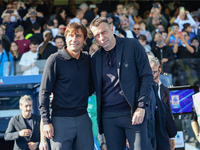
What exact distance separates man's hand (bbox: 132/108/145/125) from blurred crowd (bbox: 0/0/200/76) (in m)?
3.80

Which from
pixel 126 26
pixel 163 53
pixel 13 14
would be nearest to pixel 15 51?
pixel 13 14

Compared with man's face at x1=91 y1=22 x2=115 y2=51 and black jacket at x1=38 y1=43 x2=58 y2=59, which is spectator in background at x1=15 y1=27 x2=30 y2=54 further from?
man's face at x1=91 y1=22 x2=115 y2=51

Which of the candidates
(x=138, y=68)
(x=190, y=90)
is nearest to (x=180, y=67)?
(x=190, y=90)

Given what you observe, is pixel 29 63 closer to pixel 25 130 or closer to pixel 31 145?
pixel 25 130

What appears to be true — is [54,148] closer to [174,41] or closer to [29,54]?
[29,54]

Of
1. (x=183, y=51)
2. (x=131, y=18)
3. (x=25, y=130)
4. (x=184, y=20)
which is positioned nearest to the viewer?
(x=25, y=130)

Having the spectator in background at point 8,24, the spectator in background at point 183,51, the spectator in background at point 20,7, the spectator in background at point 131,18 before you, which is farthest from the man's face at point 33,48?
the spectator in background at point 131,18

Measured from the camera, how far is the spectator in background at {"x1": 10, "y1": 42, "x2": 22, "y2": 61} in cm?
690

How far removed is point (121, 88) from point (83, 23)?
6.44 meters

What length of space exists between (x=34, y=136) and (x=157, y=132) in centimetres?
243

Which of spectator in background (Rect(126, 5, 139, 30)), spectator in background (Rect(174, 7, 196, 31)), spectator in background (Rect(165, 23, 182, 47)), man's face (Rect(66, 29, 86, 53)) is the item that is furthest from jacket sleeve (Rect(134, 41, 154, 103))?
spectator in background (Rect(174, 7, 196, 31))

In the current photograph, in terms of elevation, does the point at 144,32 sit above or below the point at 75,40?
above

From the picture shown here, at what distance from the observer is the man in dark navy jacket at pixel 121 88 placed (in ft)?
9.79

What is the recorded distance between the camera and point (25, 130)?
5.20 m
